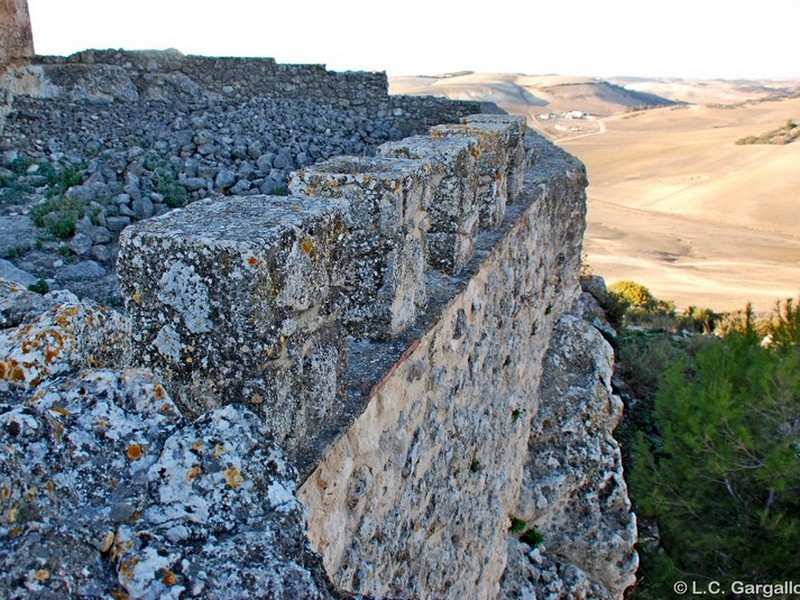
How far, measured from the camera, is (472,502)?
4.16 metres

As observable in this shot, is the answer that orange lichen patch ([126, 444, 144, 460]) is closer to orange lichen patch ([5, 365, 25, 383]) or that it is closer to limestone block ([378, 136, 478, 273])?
orange lichen patch ([5, 365, 25, 383])

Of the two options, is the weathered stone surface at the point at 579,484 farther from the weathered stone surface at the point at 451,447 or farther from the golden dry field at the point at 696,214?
the golden dry field at the point at 696,214

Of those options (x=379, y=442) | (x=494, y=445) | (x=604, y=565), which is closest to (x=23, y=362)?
(x=379, y=442)

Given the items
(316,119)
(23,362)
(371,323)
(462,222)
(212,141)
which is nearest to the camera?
(23,362)

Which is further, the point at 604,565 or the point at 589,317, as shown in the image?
the point at 589,317

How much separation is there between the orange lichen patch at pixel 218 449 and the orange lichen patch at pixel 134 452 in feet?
0.45

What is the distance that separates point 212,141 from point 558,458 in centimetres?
455

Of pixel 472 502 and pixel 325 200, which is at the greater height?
pixel 325 200

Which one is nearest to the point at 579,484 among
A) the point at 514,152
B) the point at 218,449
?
the point at 514,152

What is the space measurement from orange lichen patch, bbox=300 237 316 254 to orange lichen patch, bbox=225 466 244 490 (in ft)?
2.04

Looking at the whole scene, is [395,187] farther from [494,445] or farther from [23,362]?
[494,445]

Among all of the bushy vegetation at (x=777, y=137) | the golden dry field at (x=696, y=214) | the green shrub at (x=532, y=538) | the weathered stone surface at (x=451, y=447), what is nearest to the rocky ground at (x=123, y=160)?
the weathered stone surface at (x=451, y=447)

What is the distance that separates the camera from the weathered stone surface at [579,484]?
631 cm

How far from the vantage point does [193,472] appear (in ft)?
4.54
